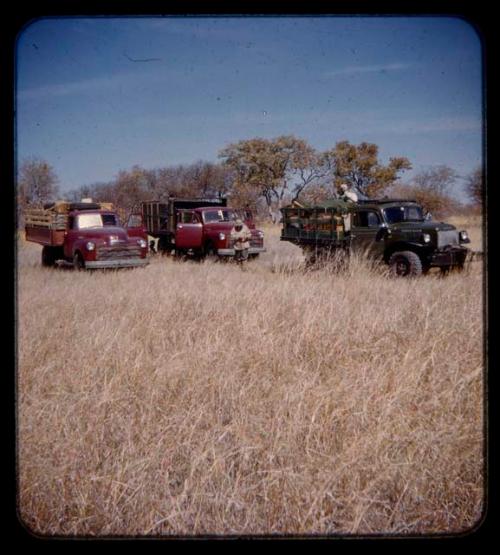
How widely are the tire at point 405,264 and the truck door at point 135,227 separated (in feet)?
17.6

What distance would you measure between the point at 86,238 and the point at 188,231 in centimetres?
311

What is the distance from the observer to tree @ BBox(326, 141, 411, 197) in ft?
29.9

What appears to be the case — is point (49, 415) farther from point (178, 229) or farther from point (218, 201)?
point (218, 201)

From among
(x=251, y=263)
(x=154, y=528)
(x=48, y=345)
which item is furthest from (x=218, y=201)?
(x=154, y=528)

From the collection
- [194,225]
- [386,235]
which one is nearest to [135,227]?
[194,225]

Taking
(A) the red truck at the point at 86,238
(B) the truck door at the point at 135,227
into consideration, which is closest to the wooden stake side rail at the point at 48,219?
(A) the red truck at the point at 86,238

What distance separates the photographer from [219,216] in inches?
524

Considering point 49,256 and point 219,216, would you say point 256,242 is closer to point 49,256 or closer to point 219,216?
point 219,216

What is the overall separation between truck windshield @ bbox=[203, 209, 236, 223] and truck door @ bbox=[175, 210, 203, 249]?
0.23m

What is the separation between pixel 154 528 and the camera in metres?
2.48

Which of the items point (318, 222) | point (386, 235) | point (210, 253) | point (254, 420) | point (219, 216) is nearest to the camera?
point (254, 420)

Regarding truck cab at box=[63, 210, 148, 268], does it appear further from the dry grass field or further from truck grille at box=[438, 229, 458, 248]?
truck grille at box=[438, 229, 458, 248]

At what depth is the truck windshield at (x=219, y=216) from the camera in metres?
13.2
